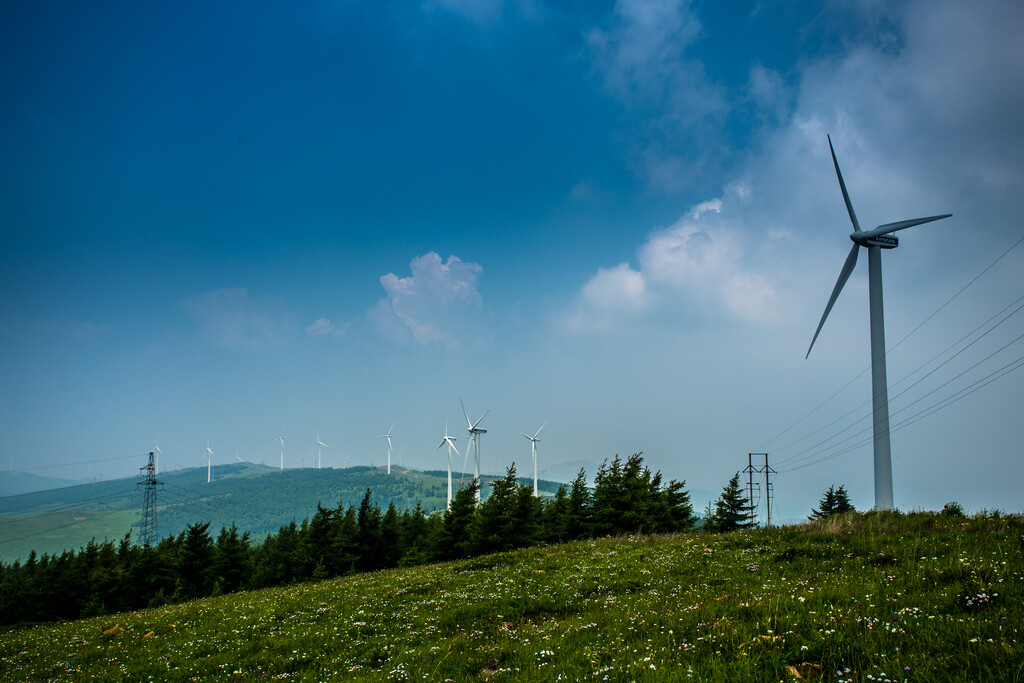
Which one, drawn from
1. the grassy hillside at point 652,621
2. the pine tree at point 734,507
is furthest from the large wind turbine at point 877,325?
the pine tree at point 734,507

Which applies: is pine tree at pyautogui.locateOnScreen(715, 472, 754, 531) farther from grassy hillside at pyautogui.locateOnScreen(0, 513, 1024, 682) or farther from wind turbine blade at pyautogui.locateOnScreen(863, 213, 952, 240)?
grassy hillside at pyautogui.locateOnScreen(0, 513, 1024, 682)

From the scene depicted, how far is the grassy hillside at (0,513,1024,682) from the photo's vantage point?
6.72 m

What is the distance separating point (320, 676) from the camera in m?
10.5

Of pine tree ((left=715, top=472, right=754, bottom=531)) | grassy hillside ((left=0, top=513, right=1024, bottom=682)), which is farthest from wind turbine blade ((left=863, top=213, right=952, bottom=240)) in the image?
pine tree ((left=715, top=472, right=754, bottom=531))

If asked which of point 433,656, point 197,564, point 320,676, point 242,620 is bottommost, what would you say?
point 197,564

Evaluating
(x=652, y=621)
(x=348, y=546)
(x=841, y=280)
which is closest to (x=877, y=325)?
(x=841, y=280)

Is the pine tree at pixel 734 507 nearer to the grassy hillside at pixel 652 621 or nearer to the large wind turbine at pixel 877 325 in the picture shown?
the large wind turbine at pixel 877 325

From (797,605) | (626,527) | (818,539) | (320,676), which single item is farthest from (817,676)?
(626,527)

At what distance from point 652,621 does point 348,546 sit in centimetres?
6338

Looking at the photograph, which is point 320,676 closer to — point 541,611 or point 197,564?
point 541,611

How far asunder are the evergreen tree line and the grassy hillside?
90.9 feet

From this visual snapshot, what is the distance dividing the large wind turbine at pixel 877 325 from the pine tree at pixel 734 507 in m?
33.6

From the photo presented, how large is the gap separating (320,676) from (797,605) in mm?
10546

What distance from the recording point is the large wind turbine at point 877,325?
107 feet
